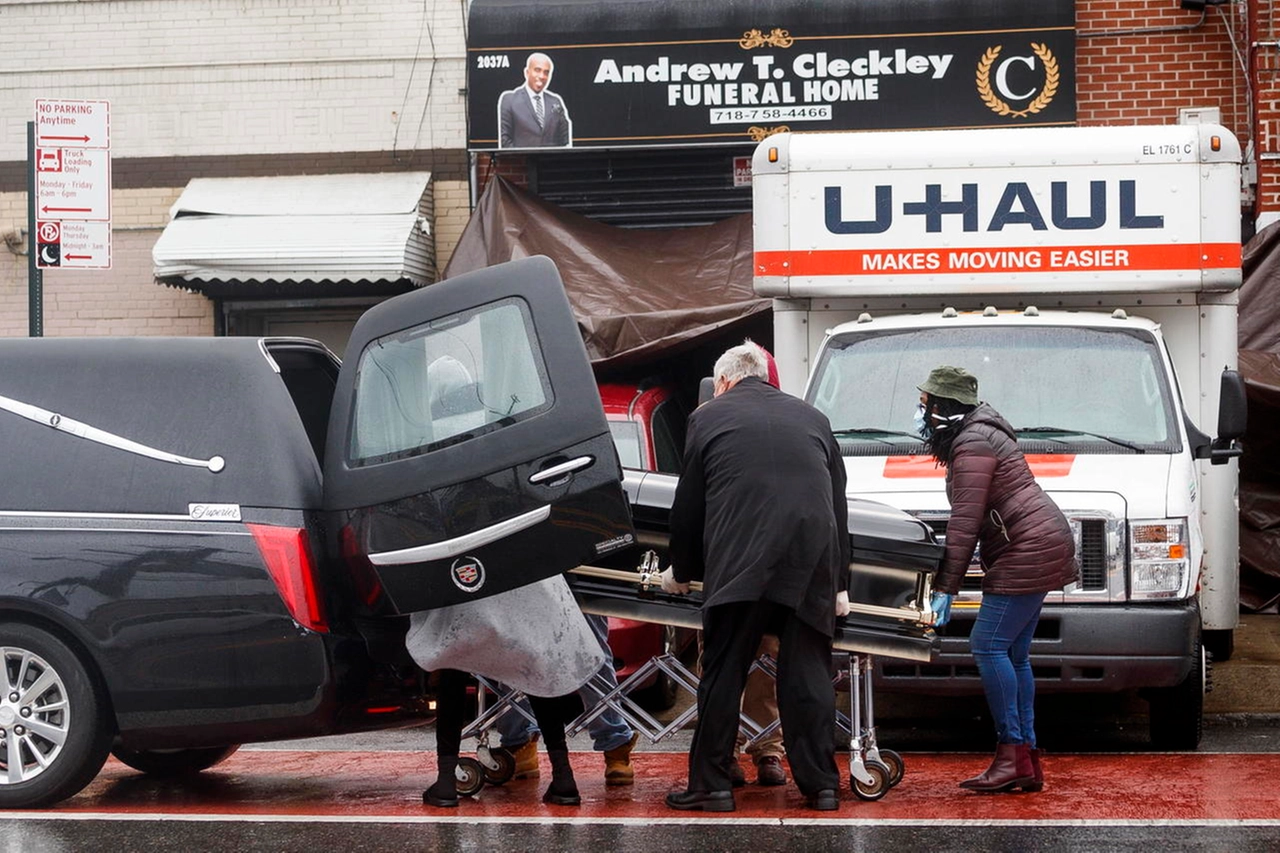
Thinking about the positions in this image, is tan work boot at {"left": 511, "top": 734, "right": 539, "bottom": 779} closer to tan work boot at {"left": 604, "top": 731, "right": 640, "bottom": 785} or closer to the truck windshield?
tan work boot at {"left": 604, "top": 731, "right": 640, "bottom": 785}

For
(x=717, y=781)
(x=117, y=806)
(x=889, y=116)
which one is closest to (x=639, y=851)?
(x=717, y=781)

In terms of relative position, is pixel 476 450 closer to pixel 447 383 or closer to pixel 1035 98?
pixel 447 383

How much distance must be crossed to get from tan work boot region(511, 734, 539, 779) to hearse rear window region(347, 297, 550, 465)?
1.59m

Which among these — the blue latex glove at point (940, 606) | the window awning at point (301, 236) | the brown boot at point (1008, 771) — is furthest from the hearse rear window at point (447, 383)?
the window awning at point (301, 236)

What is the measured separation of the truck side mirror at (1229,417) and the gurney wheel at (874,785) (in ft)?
8.77

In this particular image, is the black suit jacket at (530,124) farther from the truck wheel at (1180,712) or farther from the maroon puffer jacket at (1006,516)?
the maroon puffer jacket at (1006,516)

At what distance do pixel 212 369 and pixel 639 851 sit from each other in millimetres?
2452

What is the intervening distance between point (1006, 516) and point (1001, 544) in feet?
0.37

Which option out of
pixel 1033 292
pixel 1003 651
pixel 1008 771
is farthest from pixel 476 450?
pixel 1033 292

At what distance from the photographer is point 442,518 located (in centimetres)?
648

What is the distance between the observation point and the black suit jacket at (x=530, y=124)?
1438cm

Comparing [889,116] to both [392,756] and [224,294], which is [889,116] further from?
[392,756]

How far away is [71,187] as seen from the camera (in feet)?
32.9

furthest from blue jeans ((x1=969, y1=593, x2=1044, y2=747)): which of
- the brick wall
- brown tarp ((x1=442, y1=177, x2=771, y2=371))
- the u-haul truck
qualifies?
the brick wall
